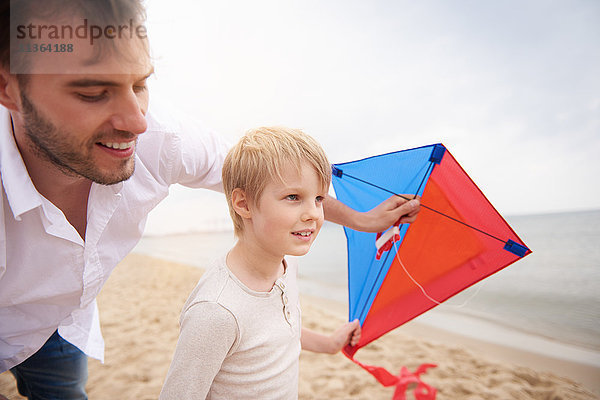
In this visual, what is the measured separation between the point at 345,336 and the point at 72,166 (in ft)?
4.73

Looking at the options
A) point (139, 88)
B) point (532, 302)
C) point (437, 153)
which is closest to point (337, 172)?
point (437, 153)

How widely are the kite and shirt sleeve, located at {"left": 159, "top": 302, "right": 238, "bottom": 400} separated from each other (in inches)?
37.9

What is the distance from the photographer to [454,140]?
17.5 metres

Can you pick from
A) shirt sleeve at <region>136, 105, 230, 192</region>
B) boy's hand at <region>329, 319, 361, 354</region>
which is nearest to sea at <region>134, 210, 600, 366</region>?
boy's hand at <region>329, 319, 361, 354</region>

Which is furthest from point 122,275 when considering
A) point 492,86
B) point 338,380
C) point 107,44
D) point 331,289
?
point 492,86

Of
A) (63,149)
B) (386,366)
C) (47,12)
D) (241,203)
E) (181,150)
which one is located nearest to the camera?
(47,12)

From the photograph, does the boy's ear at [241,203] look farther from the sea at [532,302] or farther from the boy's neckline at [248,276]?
the sea at [532,302]

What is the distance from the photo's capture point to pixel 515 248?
1.56 metres

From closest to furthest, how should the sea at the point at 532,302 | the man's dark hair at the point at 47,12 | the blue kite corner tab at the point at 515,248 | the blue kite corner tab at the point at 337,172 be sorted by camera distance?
1. the man's dark hair at the point at 47,12
2. the blue kite corner tab at the point at 515,248
3. the blue kite corner tab at the point at 337,172
4. the sea at the point at 532,302

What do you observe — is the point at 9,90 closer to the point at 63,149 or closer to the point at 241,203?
the point at 63,149

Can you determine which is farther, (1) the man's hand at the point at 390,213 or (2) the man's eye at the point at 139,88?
(1) the man's hand at the point at 390,213

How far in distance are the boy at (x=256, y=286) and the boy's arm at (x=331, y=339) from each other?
0.37 metres

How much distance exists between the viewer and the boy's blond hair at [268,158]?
43.4 inches

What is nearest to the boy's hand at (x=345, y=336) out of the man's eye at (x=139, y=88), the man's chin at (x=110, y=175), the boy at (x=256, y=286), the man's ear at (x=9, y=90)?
the boy at (x=256, y=286)
